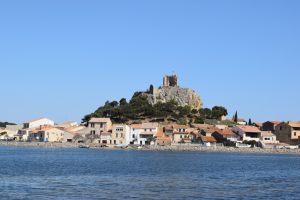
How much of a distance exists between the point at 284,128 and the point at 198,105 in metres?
33.6

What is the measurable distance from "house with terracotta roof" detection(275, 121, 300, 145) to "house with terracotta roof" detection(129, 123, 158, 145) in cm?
2817

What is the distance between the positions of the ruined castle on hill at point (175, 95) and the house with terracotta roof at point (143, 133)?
24.4m

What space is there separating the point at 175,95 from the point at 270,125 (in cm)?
2987

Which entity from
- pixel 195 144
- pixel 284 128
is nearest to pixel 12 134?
pixel 195 144

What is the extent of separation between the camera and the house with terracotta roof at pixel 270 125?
416 ft

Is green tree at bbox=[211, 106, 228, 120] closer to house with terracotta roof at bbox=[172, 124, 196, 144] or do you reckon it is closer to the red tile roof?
the red tile roof

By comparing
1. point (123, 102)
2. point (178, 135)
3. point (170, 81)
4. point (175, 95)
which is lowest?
point (178, 135)

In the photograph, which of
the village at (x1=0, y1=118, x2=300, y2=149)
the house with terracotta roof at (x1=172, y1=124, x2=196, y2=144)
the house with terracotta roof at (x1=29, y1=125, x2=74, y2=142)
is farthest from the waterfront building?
the house with terracotta roof at (x1=29, y1=125, x2=74, y2=142)

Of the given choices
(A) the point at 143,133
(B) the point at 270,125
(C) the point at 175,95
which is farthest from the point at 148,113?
(B) the point at 270,125

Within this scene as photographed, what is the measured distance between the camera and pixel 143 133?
120000 millimetres

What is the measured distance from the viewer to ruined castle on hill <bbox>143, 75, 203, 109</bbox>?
146500 millimetres

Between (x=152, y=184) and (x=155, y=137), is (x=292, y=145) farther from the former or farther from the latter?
(x=152, y=184)

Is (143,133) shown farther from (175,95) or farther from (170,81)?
(170,81)

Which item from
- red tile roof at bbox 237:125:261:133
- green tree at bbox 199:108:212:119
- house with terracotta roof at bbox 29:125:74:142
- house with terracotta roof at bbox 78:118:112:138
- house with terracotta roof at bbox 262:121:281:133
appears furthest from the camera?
green tree at bbox 199:108:212:119
